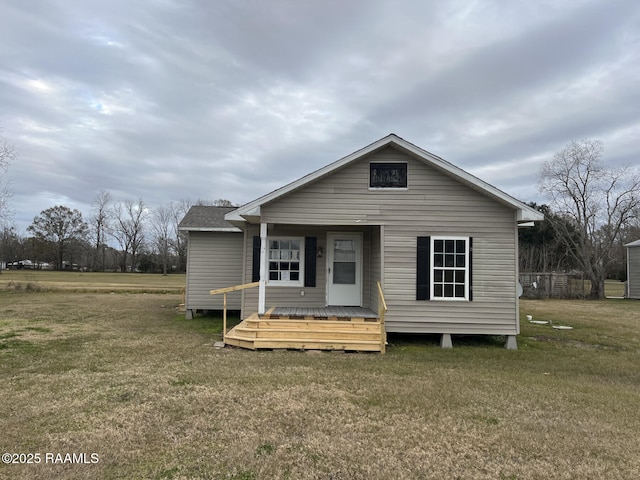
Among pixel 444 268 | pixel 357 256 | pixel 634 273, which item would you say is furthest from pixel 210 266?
pixel 634 273

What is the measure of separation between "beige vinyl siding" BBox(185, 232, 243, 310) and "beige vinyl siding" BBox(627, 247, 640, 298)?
1012 inches

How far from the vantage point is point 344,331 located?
8742mm

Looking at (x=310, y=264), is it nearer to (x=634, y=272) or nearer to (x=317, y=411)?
Answer: (x=317, y=411)

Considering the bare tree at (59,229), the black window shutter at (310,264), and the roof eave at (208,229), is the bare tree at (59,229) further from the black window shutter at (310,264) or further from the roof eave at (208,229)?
the black window shutter at (310,264)

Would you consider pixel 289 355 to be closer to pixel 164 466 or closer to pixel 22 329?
pixel 164 466

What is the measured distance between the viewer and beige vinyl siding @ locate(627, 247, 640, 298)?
26.0 metres

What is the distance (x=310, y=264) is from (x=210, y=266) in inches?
170

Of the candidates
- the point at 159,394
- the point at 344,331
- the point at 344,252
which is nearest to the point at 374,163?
the point at 344,252

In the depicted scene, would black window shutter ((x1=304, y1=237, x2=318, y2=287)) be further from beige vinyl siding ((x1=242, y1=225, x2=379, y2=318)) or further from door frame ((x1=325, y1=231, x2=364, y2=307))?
door frame ((x1=325, y1=231, x2=364, y2=307))

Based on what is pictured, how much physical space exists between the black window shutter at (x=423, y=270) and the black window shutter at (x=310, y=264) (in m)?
2.86

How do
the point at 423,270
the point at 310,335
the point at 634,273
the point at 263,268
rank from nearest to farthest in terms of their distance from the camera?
the point at 310,335
the point at 423,270
the point at 263,268
the point at 634,273

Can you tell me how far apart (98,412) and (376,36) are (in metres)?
10.7

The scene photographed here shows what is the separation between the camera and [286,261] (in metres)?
11.3

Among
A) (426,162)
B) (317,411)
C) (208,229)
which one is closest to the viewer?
(317,411)
